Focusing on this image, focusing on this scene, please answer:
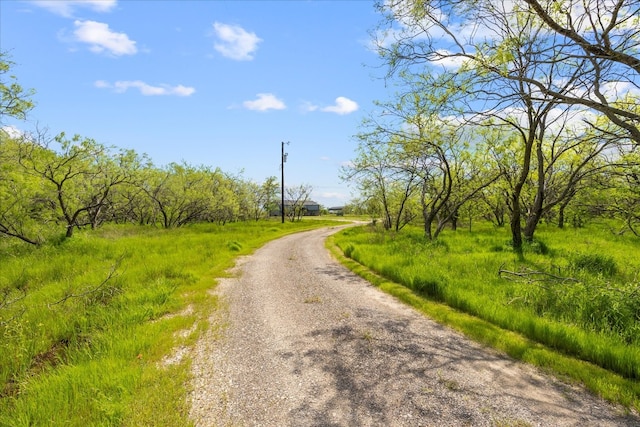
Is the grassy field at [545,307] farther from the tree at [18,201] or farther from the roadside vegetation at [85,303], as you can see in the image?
the tree at [18,201]

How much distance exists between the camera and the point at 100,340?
575 cm

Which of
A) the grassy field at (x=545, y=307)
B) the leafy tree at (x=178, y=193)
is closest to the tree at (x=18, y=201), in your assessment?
the leafy tree at (x=178, y=193)

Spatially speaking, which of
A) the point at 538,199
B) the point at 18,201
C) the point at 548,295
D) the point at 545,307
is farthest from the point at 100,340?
the point at 538,199

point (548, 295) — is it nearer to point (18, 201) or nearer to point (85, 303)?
point (85, 303)

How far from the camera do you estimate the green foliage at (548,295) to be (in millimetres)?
5113

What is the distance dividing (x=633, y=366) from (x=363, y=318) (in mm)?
4421

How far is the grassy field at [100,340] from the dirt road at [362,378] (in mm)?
524

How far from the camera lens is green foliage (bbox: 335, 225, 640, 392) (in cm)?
511

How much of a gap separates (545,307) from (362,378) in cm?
489

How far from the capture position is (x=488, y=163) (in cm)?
1611

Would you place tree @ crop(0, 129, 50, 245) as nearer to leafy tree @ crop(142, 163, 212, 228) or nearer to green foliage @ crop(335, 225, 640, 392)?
leafy tree @ crop(142, 163, 212, 228)

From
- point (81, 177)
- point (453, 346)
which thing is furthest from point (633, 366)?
point (81, 177)

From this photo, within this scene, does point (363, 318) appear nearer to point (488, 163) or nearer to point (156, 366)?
point (156, 366)

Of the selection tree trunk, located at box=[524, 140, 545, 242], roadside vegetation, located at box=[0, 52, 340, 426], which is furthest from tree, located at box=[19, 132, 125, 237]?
tree trunk, located at box=[524, 140, 545, 242]
